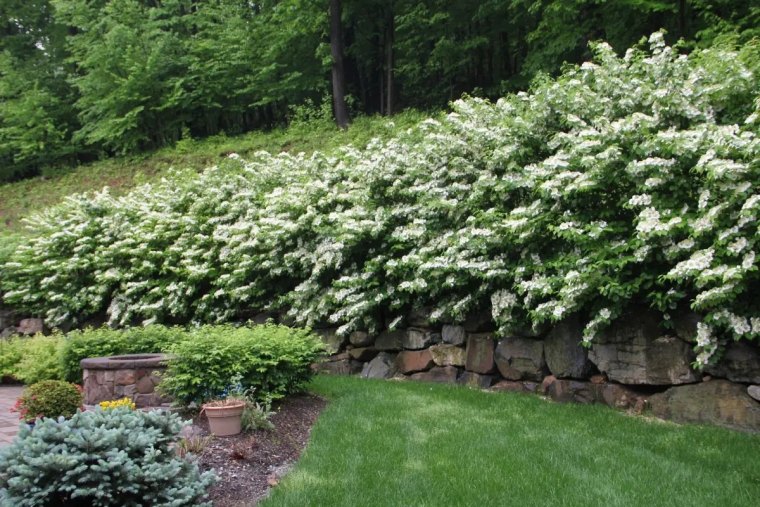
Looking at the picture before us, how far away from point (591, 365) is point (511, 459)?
7.95 feet

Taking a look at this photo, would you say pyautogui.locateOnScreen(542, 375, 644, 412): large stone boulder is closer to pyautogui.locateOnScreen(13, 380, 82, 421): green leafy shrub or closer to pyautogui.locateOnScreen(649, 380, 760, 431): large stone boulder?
pyautogui.locateOnScreen(649, 380, 760, 431): large stone boulder

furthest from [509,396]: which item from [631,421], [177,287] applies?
[177,287]

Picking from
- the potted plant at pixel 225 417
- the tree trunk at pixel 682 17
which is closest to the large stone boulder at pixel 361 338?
the potted plant at pixel 225 417

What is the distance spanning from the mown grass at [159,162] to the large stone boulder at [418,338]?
6815 mm

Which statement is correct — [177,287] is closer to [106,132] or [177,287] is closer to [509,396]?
[509,396]

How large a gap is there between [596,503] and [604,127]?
3836 millimetres

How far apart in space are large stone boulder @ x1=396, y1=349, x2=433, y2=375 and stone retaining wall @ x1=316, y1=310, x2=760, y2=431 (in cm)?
1

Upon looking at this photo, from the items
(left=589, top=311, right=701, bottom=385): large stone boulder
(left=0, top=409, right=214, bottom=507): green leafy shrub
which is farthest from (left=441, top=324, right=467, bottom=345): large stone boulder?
(left=0, top=409, right=214, bottom=507): green leafy shrub

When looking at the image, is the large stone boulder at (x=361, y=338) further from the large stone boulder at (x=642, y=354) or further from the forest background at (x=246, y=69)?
the forest background at (x=246, y=69)

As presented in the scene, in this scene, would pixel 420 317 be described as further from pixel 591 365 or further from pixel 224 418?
pixel 224 418

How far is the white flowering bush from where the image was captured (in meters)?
5.57

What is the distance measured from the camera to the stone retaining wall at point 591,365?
576 cm

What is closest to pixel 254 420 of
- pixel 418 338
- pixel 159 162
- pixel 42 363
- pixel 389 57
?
pixel 418 338

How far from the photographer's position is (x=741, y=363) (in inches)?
223
